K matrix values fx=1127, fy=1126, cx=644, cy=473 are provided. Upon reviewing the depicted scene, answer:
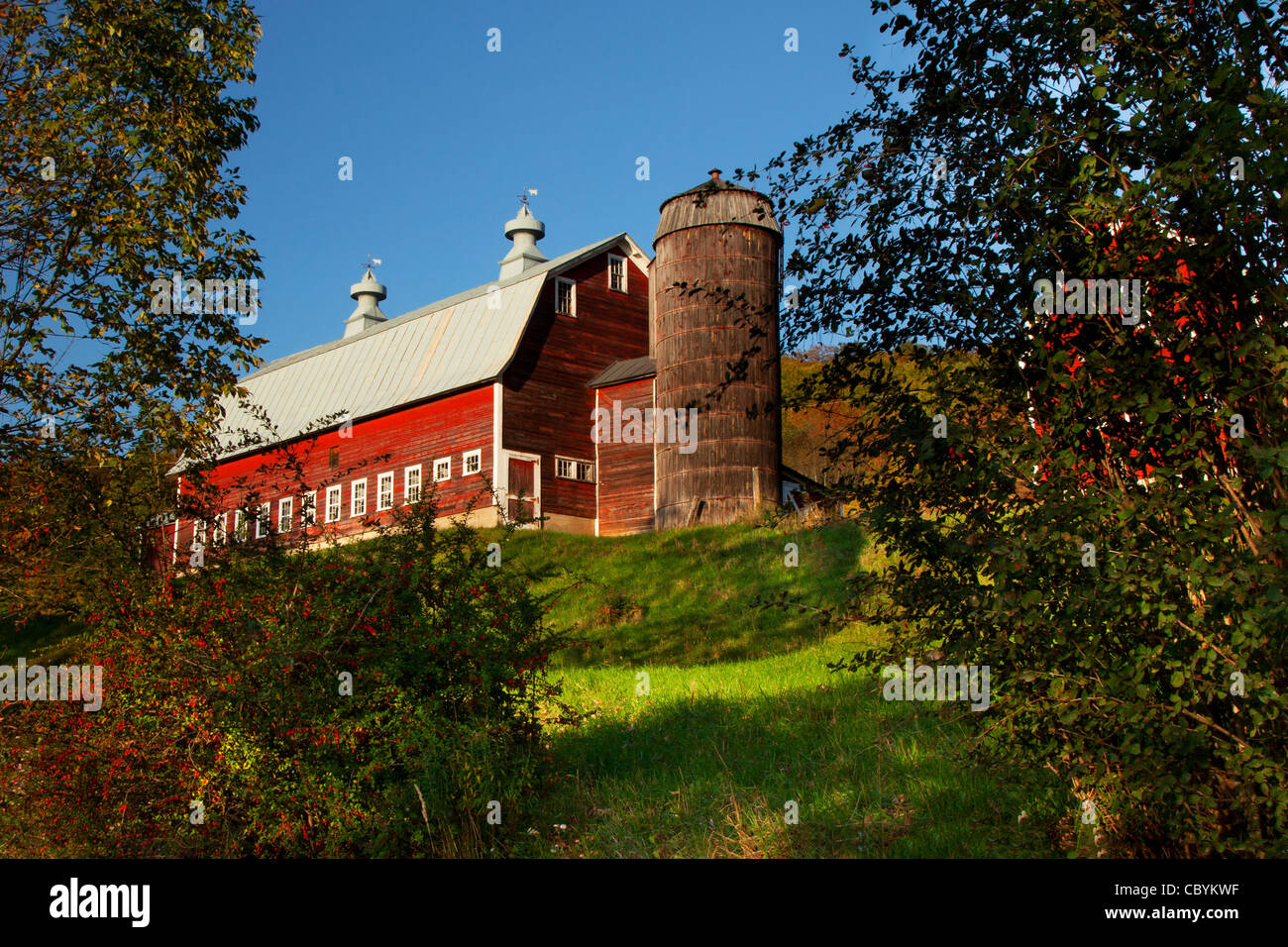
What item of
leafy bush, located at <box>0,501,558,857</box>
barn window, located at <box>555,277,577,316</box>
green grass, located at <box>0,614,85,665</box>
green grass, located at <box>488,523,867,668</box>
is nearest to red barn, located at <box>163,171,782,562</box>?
barn window, located at <box>555,277,577,316</box>

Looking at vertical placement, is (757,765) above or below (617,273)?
below

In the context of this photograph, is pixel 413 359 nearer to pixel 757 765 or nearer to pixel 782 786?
pixel 757 765

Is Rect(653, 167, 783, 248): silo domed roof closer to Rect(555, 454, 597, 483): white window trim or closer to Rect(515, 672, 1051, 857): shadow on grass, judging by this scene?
Rect(555, 454, 597, 483): white window trim

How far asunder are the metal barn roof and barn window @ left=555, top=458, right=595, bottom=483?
3007 mm

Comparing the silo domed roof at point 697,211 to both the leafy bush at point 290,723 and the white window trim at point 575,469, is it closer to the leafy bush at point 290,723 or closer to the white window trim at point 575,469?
the white window trim at point 575,469

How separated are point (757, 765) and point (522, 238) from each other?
3397 cm

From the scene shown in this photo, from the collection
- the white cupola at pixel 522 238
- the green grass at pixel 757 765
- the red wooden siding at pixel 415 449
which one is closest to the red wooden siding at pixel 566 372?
the red wooden siding at pixel 415 449

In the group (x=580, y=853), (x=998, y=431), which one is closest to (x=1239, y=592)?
(x=998, y=431)

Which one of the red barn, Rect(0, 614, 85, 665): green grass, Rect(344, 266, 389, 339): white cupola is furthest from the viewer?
Rect(344, 266, 389, 339): white cupola

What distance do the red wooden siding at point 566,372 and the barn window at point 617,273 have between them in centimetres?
16

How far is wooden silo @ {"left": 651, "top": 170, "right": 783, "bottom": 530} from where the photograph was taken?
91.3ft

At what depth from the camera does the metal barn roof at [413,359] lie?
30.0m

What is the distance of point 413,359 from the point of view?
32.6 meters

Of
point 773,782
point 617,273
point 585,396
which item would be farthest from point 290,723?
point 617,273
